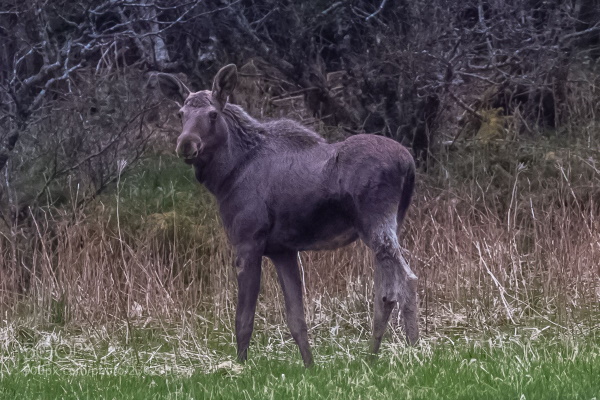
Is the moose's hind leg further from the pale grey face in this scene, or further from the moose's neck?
the pale grey face

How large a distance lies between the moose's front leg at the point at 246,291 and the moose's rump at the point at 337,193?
205 mm

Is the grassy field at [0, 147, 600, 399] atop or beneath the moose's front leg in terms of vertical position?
beneath

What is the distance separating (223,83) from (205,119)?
350 millimetres

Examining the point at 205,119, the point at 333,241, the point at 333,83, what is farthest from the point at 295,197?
the point at 333,83

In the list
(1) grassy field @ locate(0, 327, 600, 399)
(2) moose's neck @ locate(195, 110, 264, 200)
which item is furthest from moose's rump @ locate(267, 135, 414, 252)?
(1) grassy field @ locate(0, 327, 600, 399)

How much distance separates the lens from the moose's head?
284 inches

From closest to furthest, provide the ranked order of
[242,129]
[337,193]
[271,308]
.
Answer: [337,193], [242,129], [271,308]

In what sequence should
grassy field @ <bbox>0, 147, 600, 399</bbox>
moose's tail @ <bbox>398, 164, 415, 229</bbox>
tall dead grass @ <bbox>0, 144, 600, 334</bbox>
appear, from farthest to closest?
tall dead grass @ <bbox>0, 144, 600, 334</bbox>, moose's tail @ <bbox>398, 164, 415, 229</bbox>, grassy field @ <bbox>0, 147, 600, 399</bbox>

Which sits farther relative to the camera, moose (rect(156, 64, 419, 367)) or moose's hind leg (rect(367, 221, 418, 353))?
moose (rect(156, 64, 419, 367))

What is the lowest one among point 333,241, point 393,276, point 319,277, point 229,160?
point 319,277

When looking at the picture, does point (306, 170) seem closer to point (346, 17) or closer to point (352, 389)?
point (352, 389)

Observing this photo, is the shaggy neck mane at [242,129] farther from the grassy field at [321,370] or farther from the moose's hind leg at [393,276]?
the grassy field at [321,370]

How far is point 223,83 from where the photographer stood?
756 cm

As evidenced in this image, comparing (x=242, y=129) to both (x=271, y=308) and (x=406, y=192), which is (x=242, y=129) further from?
(x=271, y=308)
